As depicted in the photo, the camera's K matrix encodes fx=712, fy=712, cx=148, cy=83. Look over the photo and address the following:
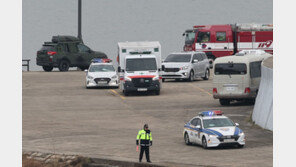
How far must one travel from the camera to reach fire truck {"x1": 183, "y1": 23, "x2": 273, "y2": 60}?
5619 centimetres

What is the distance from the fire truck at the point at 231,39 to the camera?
5619cm

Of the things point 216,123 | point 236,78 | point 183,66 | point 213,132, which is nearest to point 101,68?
point 183,66

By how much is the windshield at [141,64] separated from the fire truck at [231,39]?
66.8 feet

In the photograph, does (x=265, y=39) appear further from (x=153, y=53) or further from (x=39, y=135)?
(x=39, y=135)

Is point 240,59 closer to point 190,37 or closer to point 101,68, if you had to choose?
point 101,68

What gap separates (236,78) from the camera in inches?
1214

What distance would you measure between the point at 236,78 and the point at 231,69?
0.51 meters

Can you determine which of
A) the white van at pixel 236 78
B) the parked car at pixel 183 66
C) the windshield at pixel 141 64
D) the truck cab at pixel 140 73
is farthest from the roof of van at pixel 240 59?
the parked car at pixel 183 66

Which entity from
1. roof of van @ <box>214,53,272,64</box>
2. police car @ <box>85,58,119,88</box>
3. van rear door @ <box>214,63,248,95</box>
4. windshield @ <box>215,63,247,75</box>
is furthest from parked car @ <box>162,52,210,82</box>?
van rear door @ <box>214,63,248,95</box>

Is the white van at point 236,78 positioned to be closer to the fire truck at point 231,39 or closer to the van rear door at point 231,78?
the van rear door at point 231,78

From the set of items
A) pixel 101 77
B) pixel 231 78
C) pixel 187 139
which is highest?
pixel 231 78

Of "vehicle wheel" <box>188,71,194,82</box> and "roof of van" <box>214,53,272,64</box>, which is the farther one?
"vehicle wheel" <box>188,71,194,82</box>

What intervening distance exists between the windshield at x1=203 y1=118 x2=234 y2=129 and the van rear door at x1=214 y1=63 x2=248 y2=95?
10.2 meters

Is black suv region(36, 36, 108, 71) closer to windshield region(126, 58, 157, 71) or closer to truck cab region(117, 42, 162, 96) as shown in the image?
truck cab region(117, 42, 162, 96)
